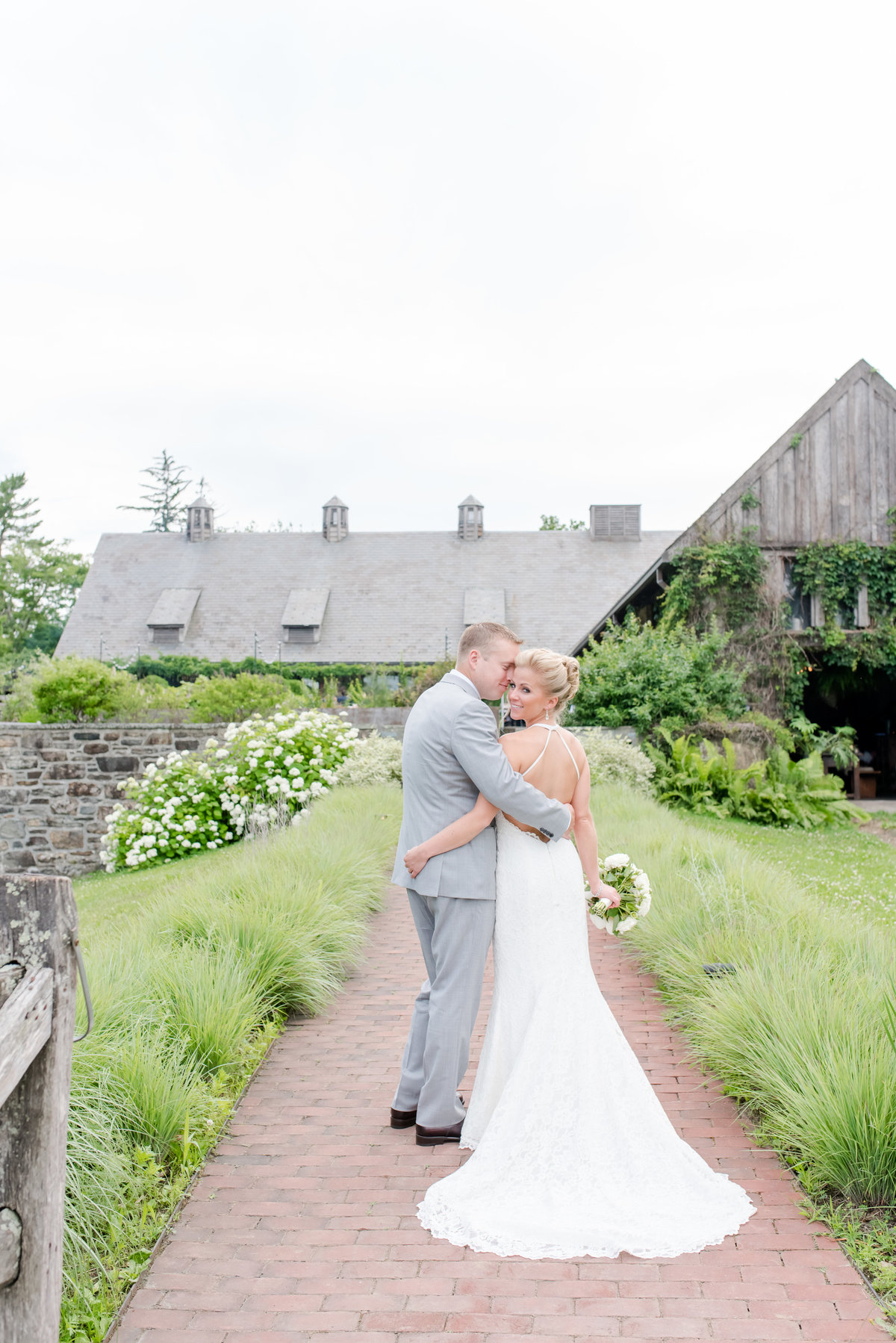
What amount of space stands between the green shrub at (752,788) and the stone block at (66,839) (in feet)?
29.7

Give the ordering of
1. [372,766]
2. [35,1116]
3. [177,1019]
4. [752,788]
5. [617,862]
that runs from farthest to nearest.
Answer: [752,788], [372,766], [177,1019], [617,862], [35,1116]

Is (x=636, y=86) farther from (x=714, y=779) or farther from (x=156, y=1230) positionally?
(x=714, y=779)

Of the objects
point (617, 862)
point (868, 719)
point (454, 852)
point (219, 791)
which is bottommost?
point (219, 791)

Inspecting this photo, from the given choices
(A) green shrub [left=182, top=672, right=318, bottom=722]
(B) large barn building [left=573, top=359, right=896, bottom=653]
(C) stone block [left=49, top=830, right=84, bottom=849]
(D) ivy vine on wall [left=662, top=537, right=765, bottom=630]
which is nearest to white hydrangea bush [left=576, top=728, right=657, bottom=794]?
(D) ivy vine on wall [left=662, top=537, right=765, bottom=630]

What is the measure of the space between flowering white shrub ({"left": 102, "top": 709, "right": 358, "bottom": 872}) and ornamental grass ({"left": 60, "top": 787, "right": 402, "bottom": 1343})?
162 inches

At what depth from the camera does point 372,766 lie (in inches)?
526

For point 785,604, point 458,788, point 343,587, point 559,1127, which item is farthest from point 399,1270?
point 343,587

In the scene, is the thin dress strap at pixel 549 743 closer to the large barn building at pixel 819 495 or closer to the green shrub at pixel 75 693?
the green shrub at pixel 75 693

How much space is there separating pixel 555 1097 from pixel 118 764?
12.8 m

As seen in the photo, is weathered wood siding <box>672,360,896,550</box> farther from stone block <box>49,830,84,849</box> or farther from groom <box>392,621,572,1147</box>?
groom <box>392,621,572,1147</box>

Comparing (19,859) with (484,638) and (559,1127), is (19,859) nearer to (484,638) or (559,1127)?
(484,638)

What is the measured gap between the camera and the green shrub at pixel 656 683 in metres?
15.4

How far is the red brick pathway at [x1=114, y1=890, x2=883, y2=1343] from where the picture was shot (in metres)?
2.50

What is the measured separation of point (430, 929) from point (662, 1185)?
3.97ft
